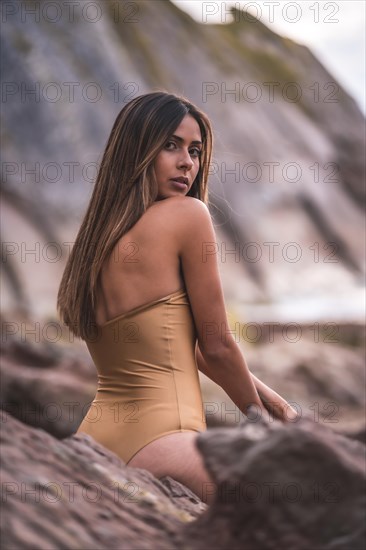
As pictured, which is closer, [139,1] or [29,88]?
[29,88]

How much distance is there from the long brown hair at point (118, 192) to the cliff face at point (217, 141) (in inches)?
568

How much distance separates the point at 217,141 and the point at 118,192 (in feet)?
59.3

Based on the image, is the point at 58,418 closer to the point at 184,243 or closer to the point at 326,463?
the point at 184,243

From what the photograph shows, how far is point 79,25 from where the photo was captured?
23219mm

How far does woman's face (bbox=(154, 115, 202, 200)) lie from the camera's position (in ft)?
8.89

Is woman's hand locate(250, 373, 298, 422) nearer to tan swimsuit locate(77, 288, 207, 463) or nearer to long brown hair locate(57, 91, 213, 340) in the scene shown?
tan swimsuit locate(77, 288, 207, 463)

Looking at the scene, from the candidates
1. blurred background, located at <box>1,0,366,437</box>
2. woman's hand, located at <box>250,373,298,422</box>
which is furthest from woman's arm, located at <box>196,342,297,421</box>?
blurred background, located at <box>1,0,366,437</box>

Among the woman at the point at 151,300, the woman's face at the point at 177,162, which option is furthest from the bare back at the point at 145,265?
the woman's face at the point at 177,162

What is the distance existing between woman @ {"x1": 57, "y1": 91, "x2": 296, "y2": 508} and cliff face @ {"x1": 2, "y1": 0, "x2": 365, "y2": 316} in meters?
14.5

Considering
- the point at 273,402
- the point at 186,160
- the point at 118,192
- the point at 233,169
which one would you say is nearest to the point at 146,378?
the point at 273,402

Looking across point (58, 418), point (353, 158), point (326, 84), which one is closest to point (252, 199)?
point (353, 158)

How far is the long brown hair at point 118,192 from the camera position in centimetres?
262

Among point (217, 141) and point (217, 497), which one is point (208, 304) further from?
point (217, 141)

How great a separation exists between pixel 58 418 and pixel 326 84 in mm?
26510
